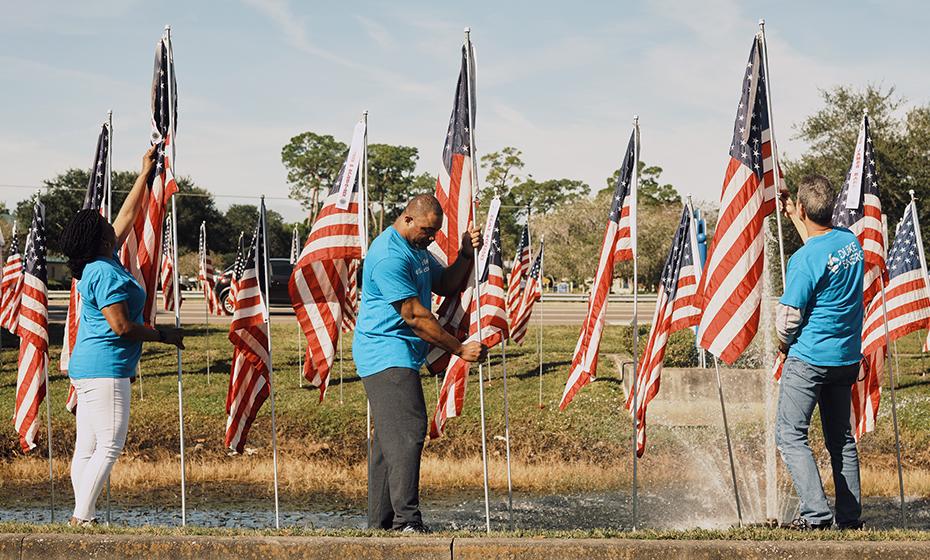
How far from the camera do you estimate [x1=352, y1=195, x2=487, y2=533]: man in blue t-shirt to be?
679cm

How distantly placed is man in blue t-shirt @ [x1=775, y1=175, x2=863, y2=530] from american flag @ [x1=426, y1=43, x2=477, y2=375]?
2622mm

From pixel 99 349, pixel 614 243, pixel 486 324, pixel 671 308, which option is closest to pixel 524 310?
pixel 486 324

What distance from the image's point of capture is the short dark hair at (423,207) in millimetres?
7008

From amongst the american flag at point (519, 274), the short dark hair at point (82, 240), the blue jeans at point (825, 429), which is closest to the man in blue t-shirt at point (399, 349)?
the short dark hair at point (82, 240)

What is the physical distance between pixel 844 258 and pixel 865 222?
3912mm

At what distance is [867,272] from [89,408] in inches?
296

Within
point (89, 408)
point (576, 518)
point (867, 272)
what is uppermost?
point (867, 272)

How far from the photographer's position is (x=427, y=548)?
5.98 m

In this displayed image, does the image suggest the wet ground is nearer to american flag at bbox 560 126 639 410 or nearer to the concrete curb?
american flag at bbox 560 126 639 410

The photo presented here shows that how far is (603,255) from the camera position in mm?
10211

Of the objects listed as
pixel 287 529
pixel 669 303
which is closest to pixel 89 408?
pixel 287 529

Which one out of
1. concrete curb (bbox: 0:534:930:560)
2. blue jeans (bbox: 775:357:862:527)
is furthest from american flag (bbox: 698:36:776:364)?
concrete curb (bbox: 0:534:930:560)

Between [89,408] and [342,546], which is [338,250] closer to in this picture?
[89,408]

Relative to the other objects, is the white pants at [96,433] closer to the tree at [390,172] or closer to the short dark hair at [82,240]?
the short dark hair at [82,240]
